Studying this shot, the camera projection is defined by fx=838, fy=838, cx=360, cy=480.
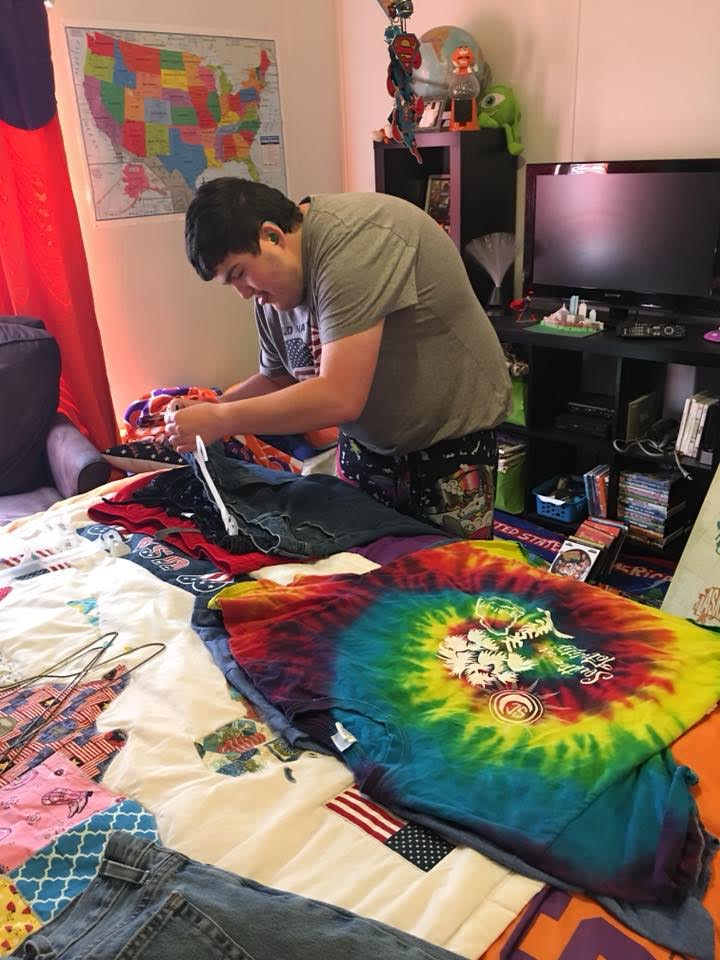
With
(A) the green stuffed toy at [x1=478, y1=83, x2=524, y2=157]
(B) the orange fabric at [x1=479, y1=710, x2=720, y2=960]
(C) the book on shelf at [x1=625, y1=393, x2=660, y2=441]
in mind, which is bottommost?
(C) the book on shelf at [x1=625, y1=393, x2=660, y2=441]

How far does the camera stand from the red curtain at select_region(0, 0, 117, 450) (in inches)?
107

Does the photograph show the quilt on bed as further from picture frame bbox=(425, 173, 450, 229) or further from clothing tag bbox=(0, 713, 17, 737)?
picture frame bbox=(425, 173, 450, 229)

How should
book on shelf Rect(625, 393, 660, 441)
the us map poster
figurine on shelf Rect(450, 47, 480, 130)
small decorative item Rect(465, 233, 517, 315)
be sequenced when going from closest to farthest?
the us map poster, book on shelf Rect(625, 393, 660, 441), figurine on shelf Rect(450, 47, 480, 130), small decorative item Rect(465, 233, 517, 315)

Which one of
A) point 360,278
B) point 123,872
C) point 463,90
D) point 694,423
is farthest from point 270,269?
point 463,90

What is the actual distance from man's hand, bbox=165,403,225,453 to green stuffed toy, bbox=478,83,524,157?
203 cm

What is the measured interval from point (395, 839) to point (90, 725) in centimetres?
49

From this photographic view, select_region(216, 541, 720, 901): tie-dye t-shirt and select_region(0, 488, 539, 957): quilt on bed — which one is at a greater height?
select_region(216, 541, 720, 901): tie-dye t-shirt

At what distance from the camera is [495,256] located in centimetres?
325

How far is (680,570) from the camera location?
246cm

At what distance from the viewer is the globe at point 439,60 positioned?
120 inches

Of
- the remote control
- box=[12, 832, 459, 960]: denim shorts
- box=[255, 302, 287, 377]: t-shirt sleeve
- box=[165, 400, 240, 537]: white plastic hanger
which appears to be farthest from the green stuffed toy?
box=[12, 832, 459, 960]: denim shorts

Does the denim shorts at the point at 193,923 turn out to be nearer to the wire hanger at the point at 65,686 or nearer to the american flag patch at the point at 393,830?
the american flag patch at the point at 393,830

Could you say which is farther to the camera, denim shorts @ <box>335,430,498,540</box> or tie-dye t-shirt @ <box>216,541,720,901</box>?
denim shorts @ <box>335,430,498,540</box>

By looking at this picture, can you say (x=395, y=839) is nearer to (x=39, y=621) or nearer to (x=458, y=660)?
(x=458, y=660)
